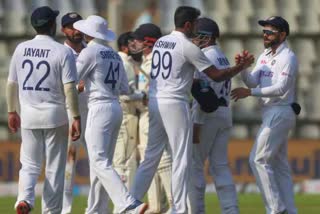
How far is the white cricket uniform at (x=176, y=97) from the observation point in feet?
51.2

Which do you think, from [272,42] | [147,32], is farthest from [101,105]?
[147,32]

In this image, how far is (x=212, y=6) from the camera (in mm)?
30984

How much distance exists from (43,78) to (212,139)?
2.21 meters

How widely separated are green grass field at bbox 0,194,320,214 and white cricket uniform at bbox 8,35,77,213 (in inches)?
129

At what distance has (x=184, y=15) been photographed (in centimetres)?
1570

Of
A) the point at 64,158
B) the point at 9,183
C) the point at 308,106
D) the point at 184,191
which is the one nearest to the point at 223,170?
the point at 184,191

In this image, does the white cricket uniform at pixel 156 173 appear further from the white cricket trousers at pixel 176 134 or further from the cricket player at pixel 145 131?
the white cricket trousers at pixel 176 134

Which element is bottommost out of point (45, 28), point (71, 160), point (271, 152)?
point (71, 160)

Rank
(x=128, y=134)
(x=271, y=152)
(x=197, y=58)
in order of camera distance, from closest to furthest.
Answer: (x=197, y=58), (x=271, y=152), (x=128, y=134)

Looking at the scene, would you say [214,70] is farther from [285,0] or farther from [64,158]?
[285,0]

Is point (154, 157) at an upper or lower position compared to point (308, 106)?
upper

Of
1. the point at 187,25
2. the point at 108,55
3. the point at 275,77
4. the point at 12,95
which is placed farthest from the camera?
the point at 275,77

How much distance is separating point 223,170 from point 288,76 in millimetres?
1270

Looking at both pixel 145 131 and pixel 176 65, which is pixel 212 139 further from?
pixel 145 131
